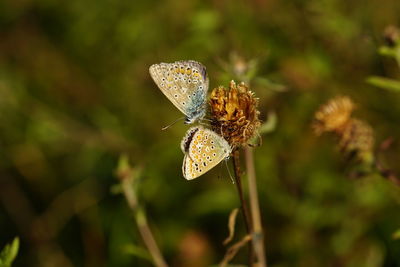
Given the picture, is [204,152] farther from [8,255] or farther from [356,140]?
[356,140]

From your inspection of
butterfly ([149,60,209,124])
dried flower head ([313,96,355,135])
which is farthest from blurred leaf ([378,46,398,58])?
butterfly ([149,60,209,124])

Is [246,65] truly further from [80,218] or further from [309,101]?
[80,218]

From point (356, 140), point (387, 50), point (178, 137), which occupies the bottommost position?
point (178, 137)

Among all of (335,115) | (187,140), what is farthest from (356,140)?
(187,140)

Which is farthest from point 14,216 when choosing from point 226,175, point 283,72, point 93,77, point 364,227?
point 364,227

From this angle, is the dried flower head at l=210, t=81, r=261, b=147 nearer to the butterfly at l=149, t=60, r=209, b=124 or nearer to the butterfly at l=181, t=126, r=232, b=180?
the butterfly at l=181, t=126, r=232, b=180

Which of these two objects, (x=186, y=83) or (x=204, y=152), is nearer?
(x=204, y=152)
